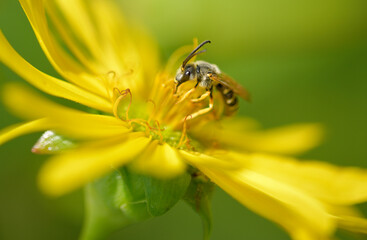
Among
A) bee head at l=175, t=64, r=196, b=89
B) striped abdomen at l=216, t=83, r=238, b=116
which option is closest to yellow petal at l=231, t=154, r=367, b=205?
striped abdomen at l=216, t=83, r=238, b=116

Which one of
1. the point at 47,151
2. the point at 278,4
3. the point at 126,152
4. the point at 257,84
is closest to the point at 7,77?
the point at 47,151

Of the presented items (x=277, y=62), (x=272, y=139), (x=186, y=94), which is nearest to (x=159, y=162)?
(x=186, y=94)

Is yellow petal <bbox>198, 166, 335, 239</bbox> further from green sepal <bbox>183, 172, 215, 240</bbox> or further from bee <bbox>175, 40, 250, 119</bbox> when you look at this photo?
bee <bbox>175, 40, 250, 119</bbox>

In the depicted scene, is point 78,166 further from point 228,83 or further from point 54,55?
point 228,83

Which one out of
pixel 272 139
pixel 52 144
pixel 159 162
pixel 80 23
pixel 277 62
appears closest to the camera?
pixel 159 162

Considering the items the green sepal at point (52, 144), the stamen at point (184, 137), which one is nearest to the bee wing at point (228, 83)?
the stamen at point (184, 137)
